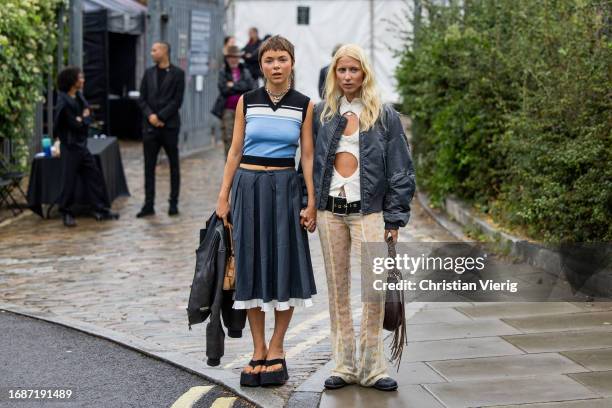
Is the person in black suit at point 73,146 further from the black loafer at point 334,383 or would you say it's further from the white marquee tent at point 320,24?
the white marquee tent at point 320,24

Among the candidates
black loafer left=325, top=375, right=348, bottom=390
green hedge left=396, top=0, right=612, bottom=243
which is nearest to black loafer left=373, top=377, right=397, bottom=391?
black loafer left=325, top=375, right=348, bottom=390

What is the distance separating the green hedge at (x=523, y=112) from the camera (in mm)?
9508

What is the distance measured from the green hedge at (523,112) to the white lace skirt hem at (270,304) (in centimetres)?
336

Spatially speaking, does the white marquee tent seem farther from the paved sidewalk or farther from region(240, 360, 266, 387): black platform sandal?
region(240, 360, 266, 387): black platform sandal

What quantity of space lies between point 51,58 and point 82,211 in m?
2.97

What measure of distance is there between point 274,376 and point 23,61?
933 centimetres

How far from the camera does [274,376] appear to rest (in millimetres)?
6711

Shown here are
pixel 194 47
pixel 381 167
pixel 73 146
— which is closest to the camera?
pixel 381 167

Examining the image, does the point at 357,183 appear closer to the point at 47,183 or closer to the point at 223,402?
the point at 223,402

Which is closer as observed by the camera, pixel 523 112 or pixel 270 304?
pixel 270 304

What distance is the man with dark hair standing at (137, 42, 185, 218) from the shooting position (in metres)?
14.1

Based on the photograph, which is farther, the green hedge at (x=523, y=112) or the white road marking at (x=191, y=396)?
the green hedge at (x=523, y=112)

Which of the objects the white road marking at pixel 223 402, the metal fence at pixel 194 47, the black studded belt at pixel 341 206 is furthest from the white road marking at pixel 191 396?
the metal fence at pixel 194 47

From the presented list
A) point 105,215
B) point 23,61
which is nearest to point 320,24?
point 23,61
